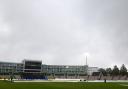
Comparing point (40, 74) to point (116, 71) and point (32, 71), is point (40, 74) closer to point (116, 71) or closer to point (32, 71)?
point (32, 71)

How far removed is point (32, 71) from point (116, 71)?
2541 inches

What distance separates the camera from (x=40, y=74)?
190m

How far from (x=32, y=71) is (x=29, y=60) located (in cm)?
856

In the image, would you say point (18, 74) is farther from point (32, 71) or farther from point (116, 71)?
point (116, 71)

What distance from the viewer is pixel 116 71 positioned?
196375 millimetres

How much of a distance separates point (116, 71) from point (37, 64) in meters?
61.1

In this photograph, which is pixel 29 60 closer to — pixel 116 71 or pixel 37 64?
pixel 37 64

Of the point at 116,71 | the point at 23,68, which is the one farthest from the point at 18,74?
the point at 116,71

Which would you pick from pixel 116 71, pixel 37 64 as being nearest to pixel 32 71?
pixel 37 64

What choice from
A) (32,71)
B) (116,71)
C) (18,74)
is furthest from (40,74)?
(116,71)

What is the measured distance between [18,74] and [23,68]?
934 cm

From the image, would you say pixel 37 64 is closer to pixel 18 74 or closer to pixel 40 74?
pixel 40 74

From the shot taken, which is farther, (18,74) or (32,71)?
(18,74)

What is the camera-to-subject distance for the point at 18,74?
651 feet
